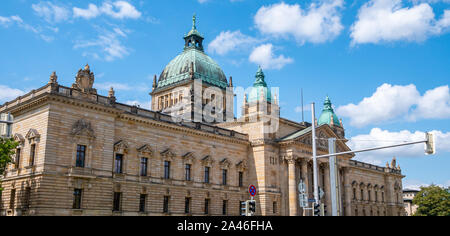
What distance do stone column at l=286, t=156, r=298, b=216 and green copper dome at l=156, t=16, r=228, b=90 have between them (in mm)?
24837

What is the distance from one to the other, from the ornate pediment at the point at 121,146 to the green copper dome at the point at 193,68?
31307 mm

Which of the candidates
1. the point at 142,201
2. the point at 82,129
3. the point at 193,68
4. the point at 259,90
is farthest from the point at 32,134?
the point at 193,68

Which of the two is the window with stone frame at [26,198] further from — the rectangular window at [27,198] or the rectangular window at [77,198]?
the rectangular window at [77,198]

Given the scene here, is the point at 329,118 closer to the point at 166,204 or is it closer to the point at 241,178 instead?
the point at 241,178

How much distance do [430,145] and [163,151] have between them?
111 ft

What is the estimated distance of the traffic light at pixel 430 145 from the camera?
23625mm

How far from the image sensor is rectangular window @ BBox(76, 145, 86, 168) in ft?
138

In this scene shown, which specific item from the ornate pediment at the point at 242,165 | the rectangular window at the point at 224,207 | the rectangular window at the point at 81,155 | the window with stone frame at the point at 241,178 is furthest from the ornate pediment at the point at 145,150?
the window with stone frame at the point at 241,178

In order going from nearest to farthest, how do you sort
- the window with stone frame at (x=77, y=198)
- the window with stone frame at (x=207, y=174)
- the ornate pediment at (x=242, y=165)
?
the window with stone frame at (x=77, y=198)
the window with stone frame at (x=207, y=174)
the ornate pediment at (x=242, y=165)

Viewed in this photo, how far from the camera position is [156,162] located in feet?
166
